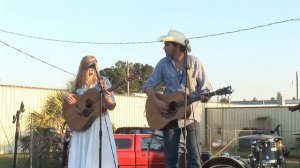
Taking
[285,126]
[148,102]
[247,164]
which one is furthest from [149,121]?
[285,126]

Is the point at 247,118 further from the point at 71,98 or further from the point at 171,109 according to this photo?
the point at 171,109

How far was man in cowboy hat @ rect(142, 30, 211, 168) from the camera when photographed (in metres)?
5.61

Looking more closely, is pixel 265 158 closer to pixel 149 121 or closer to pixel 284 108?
pixel 149 121

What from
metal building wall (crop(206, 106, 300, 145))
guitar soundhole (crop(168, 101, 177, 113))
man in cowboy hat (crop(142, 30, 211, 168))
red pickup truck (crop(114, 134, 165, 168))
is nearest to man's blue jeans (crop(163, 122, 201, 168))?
man in cowboy hat (crop(142, 30, 211, 168))

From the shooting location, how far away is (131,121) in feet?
106

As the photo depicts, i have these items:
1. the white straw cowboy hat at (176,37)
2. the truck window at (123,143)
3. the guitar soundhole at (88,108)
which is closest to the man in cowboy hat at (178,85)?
the white straw cowboy hat at (176,37)

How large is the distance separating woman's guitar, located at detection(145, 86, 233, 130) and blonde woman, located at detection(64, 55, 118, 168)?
565mm

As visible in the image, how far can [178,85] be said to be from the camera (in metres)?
5.93

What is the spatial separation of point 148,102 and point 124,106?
2575 centimetres

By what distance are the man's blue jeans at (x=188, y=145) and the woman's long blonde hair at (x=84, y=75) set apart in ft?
4.46

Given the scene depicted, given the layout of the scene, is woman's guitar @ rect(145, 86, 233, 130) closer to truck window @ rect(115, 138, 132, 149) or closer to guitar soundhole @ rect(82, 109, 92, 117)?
guitar soundhole @ rect(82, 109, 92, 117)

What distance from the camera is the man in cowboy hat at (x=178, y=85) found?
5.61m

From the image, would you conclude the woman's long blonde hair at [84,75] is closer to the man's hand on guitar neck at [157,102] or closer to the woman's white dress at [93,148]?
the woman's white dress at [93,148]

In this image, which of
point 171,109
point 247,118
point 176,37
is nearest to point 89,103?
point 171,109
